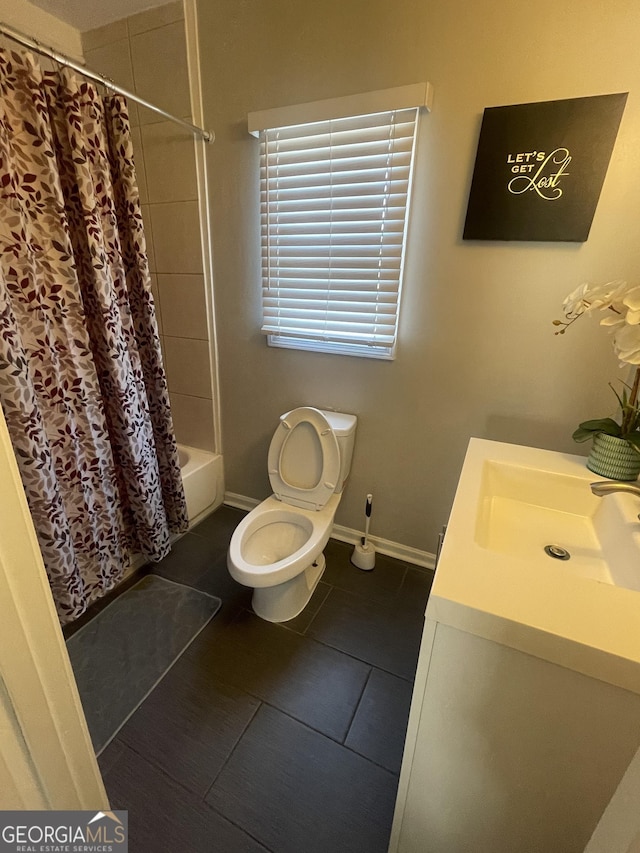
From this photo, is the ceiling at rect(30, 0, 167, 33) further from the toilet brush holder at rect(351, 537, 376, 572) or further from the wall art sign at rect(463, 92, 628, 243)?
the toilet brush holder at rect(351, 537, 376, 572)

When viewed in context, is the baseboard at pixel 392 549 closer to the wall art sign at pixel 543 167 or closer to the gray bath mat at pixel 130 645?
the gray bath mat at pixel 130 645

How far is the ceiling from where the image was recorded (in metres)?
1.57

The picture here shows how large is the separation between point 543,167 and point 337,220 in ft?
2.47

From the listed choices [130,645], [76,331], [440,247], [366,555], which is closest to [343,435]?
[366,555]

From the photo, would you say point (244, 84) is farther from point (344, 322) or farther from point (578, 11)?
point (578, 11)

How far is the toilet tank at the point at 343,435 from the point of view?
5.56 ft

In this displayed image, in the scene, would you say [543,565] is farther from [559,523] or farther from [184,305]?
[184,305]

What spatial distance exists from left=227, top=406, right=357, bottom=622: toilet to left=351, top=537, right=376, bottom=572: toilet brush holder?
7.1 inches

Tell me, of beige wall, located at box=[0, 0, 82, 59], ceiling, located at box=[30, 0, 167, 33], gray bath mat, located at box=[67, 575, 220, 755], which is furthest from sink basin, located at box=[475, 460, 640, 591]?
beige wall, located at box=[0, 0, 82, 59]

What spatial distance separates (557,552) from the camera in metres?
0.94

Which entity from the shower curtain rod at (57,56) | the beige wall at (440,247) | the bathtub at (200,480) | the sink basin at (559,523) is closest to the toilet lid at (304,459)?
the beige wall at (440,247)

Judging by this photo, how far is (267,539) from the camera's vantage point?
1657mm

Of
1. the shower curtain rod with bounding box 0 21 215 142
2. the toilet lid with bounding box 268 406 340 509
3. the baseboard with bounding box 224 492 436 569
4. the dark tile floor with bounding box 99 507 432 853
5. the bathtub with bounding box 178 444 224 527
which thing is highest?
the shower curtain rod with bounding box 0 21 215 142

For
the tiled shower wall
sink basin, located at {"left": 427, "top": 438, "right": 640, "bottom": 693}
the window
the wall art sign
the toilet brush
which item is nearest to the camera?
sink basin, located at {"left": 427, "top": 438, "right": 640, "bottom": 693}
